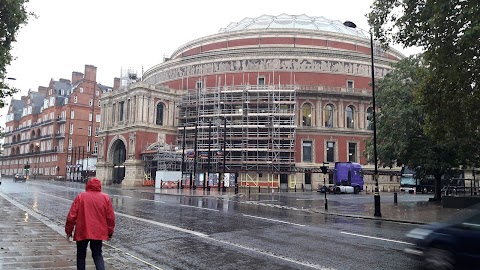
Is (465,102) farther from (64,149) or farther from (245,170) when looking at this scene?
(64,149)

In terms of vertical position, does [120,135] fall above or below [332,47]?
below

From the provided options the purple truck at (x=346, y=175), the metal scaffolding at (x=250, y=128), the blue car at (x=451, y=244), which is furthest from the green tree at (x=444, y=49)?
the metal scaffolding at (x=250, y=128)

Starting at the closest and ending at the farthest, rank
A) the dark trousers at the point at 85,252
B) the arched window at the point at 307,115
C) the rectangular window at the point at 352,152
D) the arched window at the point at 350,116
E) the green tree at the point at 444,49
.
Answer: the dark trousers at the point at 85,252, the green tree at the point at 444,49, the arched window at the point at 307,115, the rectangular window at the point at 352,152, the arched window at the point at 350,116

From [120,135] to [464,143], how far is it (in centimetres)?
4933

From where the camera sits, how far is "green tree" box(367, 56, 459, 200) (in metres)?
26.6

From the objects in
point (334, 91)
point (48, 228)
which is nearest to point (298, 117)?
point (334, 91)

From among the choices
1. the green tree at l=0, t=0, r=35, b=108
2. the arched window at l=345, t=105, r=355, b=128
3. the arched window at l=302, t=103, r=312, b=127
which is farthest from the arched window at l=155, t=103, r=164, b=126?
the green tree at l=0, t=0, r=35, b=108

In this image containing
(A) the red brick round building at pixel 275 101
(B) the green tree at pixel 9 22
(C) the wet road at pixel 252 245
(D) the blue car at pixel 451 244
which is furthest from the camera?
(A) the red brick round building at pixel 275 101

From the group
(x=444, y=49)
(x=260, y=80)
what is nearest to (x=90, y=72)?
(x=260, y=80)

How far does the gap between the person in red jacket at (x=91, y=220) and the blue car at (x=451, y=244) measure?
533 cm

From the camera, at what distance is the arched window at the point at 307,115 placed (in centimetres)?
5828

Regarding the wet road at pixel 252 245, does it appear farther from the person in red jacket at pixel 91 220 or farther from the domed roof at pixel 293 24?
the domed roof at pixel 293 24

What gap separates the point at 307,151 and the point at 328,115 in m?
6.53

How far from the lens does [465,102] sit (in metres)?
16.4
